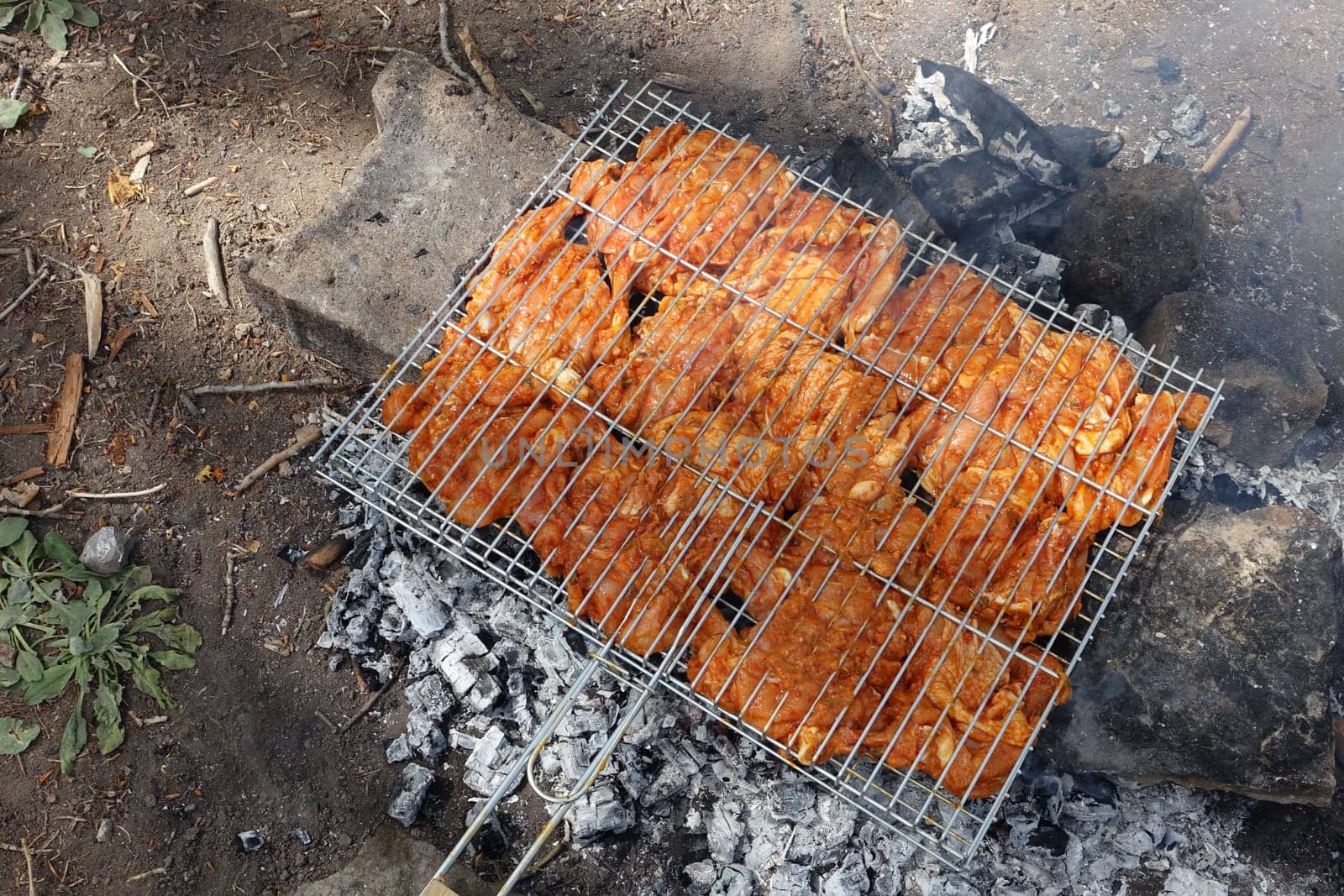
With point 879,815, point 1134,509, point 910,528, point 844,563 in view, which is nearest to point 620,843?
point 879,815

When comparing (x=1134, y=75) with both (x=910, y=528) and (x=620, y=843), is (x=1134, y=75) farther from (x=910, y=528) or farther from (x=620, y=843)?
(x=620, y=843)

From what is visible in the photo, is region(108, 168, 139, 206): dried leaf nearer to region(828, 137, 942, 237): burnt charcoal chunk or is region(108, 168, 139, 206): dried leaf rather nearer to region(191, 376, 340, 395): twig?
region(191, 376, 340, 395): twig

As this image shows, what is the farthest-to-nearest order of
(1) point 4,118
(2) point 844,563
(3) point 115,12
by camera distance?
(3) point 115,12
(1) point 4,118
(2) point 844,563

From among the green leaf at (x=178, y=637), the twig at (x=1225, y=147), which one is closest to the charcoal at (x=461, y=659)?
the green leaf at (x=178, y=637)

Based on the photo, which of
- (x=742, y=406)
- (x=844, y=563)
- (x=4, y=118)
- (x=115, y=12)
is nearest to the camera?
(x=844, y=563)

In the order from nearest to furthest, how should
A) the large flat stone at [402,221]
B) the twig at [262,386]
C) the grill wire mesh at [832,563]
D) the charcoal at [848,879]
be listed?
the grill wire mesh at [832,563] → the charcoal at [848,879] → the large flat stone at [402,221] → the twig at [262,386]

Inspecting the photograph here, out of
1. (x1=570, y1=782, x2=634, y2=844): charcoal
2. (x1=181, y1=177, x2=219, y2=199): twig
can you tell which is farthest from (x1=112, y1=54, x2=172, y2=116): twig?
(x1=570, y1=782, x2=634, y2=844): charcoal

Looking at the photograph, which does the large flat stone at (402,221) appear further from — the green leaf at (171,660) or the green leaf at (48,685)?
the green leaf at (48,685)

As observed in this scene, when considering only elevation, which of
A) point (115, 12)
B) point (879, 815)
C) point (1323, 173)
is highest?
point (1323, 173)
